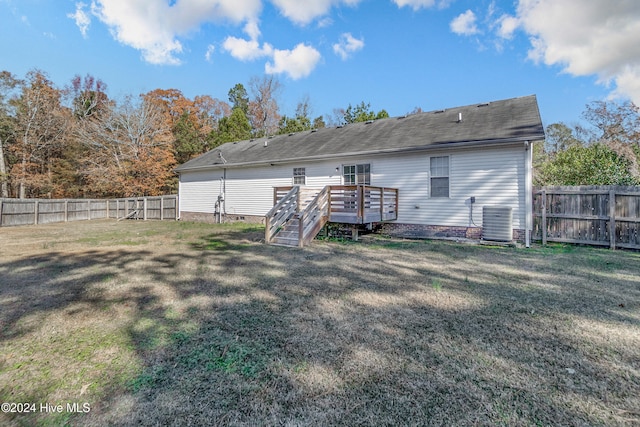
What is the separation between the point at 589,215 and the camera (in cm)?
826

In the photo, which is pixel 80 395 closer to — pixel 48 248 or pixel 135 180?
pixel 48 248

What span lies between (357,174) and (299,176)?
2866 mm

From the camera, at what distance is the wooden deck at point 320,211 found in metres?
8.59

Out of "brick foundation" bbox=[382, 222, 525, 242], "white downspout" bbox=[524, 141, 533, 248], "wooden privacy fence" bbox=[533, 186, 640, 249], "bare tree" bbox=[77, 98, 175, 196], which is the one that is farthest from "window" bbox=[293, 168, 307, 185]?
"bare tree" bbox=[77, 98, 175, 196]

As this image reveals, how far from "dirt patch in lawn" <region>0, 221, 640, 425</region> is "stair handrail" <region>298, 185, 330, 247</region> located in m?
2.54

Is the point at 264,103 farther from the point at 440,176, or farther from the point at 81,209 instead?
the point at 440,176

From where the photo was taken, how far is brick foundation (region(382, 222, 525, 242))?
927 cm

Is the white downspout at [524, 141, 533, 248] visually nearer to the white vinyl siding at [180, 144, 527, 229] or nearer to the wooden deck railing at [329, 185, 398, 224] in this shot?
the white vinyl siding at [180, 144, 527, 229]

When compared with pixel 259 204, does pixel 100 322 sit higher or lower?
lower

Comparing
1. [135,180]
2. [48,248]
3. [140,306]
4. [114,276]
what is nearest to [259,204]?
[48,248]

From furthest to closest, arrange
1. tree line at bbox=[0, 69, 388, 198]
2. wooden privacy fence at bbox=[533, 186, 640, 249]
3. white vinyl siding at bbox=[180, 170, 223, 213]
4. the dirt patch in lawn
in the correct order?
tree line at bbox=[0, 69, 388, 198] < white vinyl siding at bbox=[180, 170, 223, 213] < wooden privacy fence at bbox=[533, 186, 640, 249] < the dirt patch in lawn

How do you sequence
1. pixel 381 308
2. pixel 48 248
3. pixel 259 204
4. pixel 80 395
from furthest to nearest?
pixel 259 204 → pixel 48 248 → pixel 381 308 → pixel 80 395

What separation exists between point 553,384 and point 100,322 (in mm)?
4362

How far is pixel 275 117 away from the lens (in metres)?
32.2
